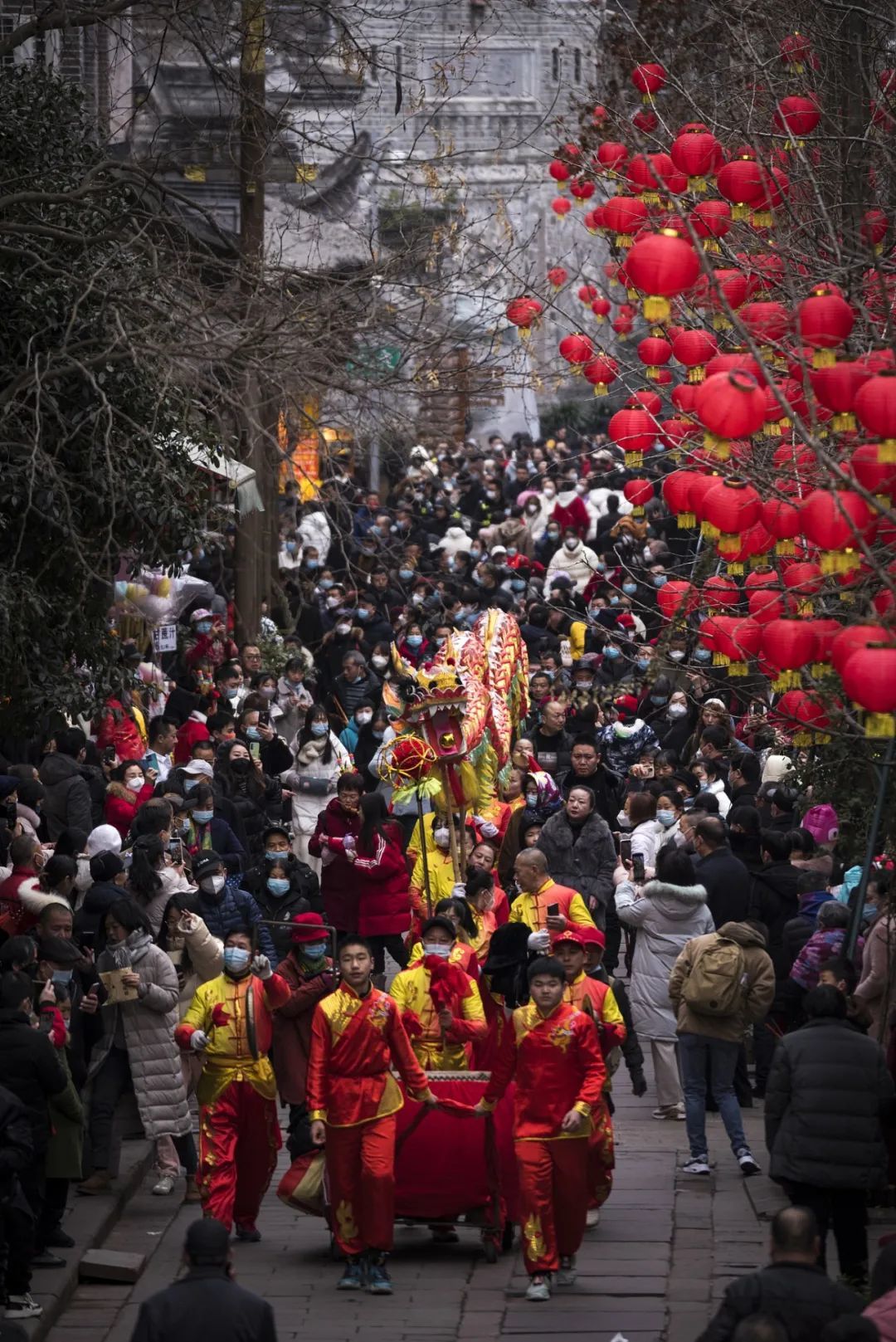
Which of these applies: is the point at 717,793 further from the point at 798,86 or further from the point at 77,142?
the point at 77,142

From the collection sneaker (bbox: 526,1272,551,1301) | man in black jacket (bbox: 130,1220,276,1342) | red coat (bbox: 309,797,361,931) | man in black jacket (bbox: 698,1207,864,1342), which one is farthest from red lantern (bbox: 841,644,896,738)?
red coat (bbox: 309,797,361,931)

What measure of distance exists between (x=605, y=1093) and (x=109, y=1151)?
9.26ft

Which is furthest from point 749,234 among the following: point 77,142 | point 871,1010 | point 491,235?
point 491,235

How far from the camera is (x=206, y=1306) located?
22.5 ft

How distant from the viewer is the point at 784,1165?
9398 millimetres

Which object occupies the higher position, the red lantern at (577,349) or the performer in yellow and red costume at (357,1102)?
the red lantern at (577,349)

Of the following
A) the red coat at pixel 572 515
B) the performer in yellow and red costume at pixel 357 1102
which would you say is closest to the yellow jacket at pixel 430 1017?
the performer in yellow and red costume at pixel 357 1102

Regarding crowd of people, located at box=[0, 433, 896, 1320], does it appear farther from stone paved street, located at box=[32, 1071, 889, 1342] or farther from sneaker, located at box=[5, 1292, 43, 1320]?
stone paved street, located at box=[32, 1071, 889, 1342]

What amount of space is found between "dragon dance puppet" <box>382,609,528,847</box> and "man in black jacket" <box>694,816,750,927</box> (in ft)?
8.21

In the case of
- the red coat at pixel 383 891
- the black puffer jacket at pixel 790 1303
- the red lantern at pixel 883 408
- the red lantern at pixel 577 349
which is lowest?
the red coat at pixel 383 891

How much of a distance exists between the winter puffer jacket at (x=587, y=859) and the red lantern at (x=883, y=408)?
689 centimetres

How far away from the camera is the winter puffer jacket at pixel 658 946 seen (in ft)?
43.2

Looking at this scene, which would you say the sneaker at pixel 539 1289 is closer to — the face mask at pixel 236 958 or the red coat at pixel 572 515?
the face mask at pixel 236 958

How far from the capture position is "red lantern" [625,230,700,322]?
30.3 ft
